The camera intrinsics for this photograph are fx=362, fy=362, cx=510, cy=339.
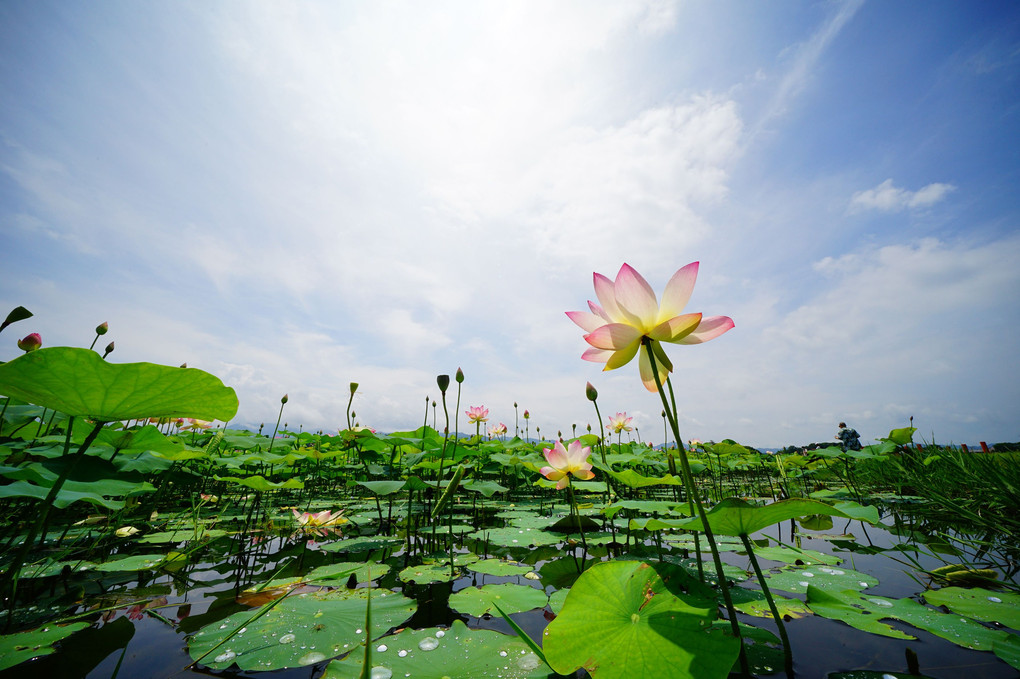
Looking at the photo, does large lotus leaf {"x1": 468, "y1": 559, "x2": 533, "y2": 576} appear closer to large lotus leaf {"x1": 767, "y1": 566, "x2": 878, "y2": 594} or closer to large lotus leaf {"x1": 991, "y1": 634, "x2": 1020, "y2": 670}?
large lotus leaf {"x1": 767, "y1": 566, "x2": 878, "y2": 594}

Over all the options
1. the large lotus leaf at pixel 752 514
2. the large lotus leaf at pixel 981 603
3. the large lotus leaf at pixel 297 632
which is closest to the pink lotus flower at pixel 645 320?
the large lotus leaf at pixel 752 514

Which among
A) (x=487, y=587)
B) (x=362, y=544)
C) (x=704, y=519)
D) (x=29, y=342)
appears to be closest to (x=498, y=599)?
(x=487, y=587)

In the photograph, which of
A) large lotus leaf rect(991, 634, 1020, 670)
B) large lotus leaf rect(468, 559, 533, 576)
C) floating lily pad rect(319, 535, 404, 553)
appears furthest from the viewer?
floating lily pad rect(319, 535, 404, 553)

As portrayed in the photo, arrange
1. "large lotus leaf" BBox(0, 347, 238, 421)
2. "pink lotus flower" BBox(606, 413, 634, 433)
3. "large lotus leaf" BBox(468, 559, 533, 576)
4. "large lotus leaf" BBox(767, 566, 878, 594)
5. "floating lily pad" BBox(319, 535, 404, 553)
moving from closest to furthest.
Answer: "large lotus leaf" BBox(0, 347, 238, 421) < "large lotus leaf" BBox(767, 566, 878, 594) < "large lotus leaf" BBox(468, 559, 533, 576) < "floating lily pad" BBox(319, 535, 404, 553) < "pink lotus flower" BBox(606, 413, 634, 433)

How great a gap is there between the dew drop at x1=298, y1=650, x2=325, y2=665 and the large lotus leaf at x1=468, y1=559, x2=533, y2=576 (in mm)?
828

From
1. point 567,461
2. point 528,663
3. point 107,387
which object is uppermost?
point 107,387

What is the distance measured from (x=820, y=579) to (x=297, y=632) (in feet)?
6.75

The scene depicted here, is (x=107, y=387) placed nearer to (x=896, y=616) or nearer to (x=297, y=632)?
(x=297, y=632)

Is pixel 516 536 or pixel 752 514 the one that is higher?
pixel 752 514

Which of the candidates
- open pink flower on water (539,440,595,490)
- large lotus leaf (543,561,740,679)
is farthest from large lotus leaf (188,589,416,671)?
open pink flower on water (539,440,595,490)

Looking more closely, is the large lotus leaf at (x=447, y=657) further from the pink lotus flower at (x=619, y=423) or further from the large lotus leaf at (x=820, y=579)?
the pink lotus flower at (x=619, y=423)

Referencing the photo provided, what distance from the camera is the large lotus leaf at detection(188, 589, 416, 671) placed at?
1015 mm

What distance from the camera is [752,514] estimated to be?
843mm

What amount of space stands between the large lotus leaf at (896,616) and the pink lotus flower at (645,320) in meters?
0.99
